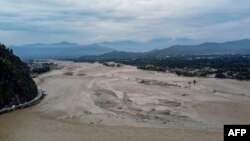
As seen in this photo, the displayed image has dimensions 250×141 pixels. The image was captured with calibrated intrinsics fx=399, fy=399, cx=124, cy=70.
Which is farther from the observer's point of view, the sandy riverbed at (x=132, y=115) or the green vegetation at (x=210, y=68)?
the green vegetation at (x=210, y=68)

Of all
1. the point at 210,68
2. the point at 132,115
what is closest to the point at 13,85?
the point at 132,115

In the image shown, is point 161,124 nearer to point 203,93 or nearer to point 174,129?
point 174,129

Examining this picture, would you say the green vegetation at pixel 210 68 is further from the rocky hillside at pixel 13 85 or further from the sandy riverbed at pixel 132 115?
the rocky hillside at pixel 13 85

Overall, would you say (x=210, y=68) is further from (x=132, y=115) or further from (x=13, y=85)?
(x=132, y=115)

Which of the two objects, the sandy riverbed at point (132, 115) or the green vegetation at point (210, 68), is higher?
the green vegetation at point (210, 68)

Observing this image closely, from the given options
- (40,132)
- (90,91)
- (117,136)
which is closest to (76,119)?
(40,132)

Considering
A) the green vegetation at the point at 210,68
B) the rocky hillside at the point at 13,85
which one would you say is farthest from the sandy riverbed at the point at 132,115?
the green vegetation at the point at 210,68
